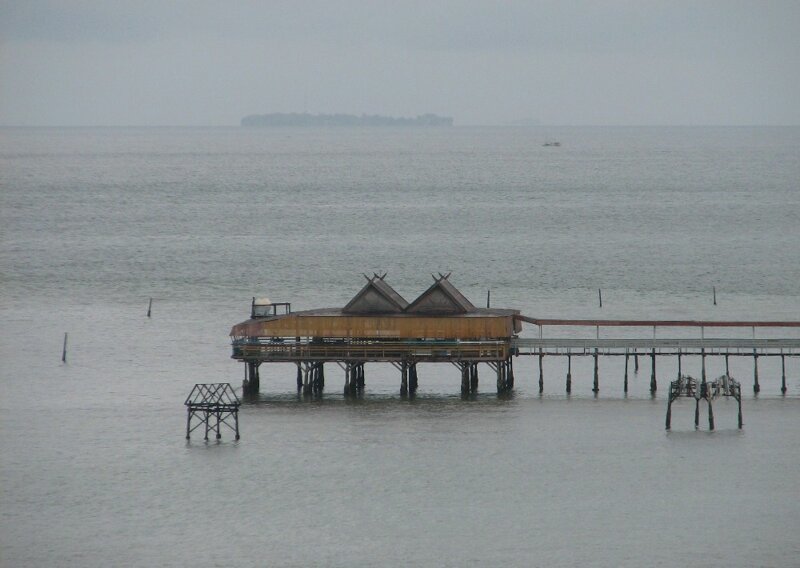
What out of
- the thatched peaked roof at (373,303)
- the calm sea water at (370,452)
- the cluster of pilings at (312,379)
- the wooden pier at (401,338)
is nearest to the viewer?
the calm sea water at (370,452)

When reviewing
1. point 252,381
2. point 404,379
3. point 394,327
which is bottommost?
point 252,381

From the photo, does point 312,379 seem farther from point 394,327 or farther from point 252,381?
point 394,327

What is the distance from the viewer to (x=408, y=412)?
62.9 metres

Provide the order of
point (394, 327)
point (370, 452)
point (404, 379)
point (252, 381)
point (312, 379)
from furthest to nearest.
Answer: point (312, 379) → point (252, 381) → point (404, 379) → point (394, 327) → point (370, 452)

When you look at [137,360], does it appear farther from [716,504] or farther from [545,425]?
[716,504]

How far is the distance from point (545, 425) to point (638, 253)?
73661mm

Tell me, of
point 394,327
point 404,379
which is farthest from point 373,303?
point 404,379

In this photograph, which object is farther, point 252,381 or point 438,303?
point 252,381

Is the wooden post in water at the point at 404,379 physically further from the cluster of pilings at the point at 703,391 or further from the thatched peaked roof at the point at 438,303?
the cluster of pilings at the point at 703,391

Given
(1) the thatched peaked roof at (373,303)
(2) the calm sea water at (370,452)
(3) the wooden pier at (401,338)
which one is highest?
(1) the thatched peaked roof at (373,303)

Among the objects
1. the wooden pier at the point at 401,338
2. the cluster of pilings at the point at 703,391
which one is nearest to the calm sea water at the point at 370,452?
the cluster of pilings at the point at 703,391

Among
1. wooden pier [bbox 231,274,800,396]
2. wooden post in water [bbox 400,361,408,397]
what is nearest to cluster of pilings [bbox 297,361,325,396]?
wooden pier [bbox 231,274,800,396]

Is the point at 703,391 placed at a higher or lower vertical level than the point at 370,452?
higher

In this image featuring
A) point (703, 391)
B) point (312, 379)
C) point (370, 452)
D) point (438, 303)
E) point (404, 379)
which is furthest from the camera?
point (312, 379)
